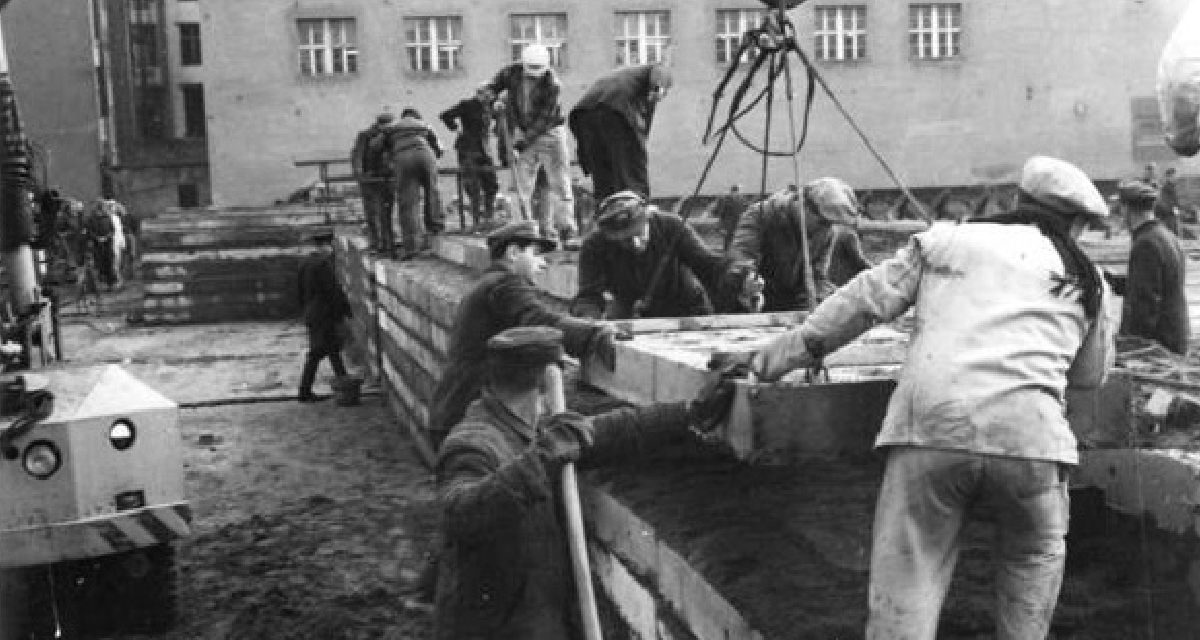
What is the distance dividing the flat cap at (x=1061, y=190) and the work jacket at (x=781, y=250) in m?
3.13

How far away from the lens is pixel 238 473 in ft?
34.0

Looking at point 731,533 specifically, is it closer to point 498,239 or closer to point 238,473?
point 498,239

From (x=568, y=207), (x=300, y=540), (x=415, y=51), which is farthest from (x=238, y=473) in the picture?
(x=415, y=51)

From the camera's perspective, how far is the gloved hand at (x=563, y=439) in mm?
3328

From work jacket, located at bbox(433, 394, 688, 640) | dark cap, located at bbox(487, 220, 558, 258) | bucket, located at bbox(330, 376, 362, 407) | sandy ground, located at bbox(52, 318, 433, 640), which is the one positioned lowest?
sandy ground, located at bbox(52, 318, 433, 640)

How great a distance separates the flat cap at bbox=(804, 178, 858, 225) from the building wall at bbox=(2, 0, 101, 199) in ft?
108

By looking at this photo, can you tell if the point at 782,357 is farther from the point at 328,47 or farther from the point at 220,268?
the point at 328,47

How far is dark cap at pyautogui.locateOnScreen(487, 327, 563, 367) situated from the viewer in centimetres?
367

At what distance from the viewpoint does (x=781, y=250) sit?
7.06 metres

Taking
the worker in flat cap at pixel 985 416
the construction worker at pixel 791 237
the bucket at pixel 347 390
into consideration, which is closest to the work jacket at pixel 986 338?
the worker in flat cap at pixel 985 416

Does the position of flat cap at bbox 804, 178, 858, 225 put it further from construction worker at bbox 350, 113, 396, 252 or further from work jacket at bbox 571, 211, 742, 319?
construction worker at bbox 350, 113, 396, 252

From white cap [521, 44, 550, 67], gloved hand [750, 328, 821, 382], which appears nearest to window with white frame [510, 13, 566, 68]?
white cap [521, 44, 550, 67]

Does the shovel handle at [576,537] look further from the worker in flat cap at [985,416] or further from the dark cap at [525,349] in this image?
the worker in flat cap at [985,416]

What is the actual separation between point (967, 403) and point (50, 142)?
37.1 meters
